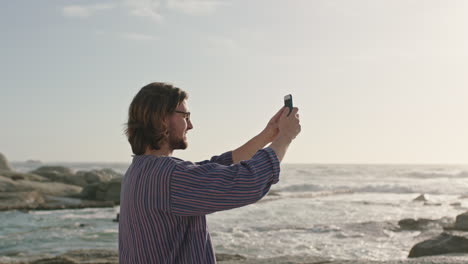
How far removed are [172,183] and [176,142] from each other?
0.25m

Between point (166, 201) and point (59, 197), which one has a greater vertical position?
point (166, 201)

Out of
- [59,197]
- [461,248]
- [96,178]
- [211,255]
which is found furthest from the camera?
[96,178]

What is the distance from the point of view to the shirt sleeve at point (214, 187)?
1.88 metres

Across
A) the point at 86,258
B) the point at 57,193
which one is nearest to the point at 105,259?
the point at 86,258

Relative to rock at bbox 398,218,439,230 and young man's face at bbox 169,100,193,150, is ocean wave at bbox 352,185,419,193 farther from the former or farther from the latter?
young man's face at bbox 169,100,193,150

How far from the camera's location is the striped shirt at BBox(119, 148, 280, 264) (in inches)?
74.3

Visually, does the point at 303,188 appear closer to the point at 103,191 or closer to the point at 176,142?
the point at 103,191

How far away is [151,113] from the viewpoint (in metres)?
2.05

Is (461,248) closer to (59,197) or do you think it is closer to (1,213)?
(1,213)

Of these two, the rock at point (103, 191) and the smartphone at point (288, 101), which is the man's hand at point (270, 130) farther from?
the rock at point (103, 191)

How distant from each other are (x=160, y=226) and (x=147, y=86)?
57 cm

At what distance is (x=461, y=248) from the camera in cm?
828

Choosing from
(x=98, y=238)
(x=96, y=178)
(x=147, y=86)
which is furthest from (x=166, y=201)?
(x=96, y=178)

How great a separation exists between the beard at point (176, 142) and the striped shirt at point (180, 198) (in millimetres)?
105
